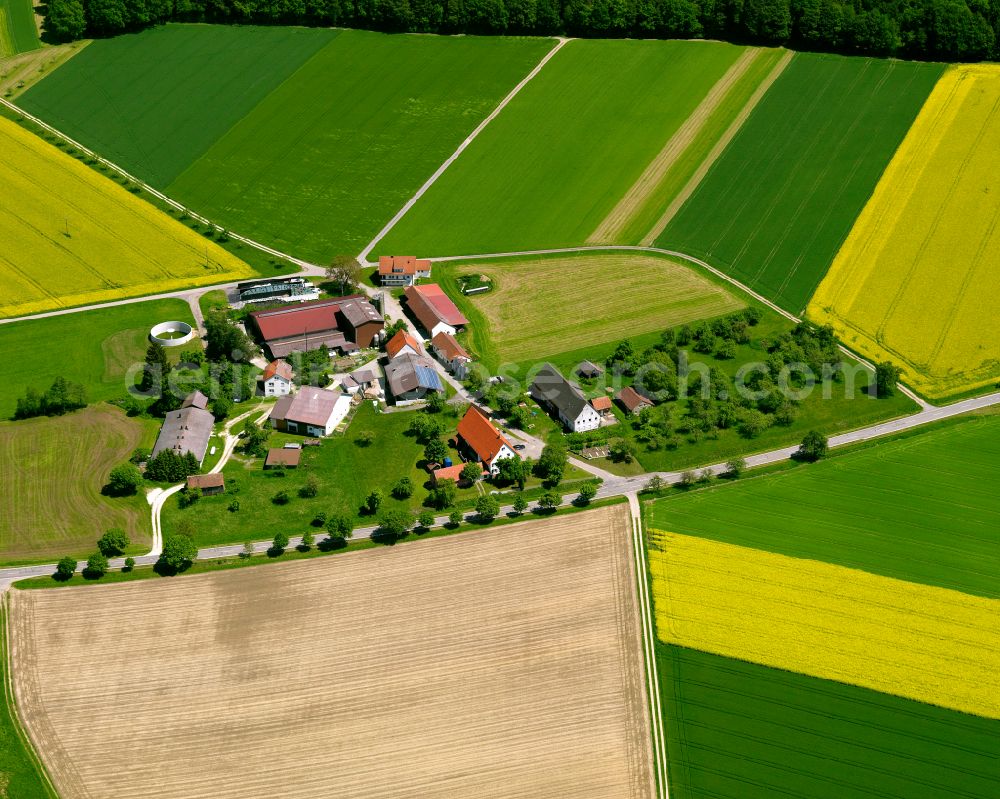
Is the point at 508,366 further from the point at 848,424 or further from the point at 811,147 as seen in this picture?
the point at 811,147

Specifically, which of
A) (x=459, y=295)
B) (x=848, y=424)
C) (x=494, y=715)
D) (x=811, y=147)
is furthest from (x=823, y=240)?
(x=494, y=715)

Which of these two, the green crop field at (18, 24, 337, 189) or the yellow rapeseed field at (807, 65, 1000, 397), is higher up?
the green crop field at (18, 24, 337, 189)

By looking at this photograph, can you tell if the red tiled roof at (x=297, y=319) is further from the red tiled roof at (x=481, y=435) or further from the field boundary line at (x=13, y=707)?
the field boundary line at (x=13, y=707)

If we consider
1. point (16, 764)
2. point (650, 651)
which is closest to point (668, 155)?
point (650, 651)

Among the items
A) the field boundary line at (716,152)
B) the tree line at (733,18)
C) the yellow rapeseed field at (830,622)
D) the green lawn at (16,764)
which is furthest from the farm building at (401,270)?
the tree line at (733,18)

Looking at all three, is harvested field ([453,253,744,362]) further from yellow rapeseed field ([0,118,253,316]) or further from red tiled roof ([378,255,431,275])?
yellow rapeseed field ([0,118,253,316])

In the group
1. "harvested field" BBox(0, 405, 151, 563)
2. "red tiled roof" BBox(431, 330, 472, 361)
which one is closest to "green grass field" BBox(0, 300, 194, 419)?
"harvested field" BBox(0, 405, 151, 563)
